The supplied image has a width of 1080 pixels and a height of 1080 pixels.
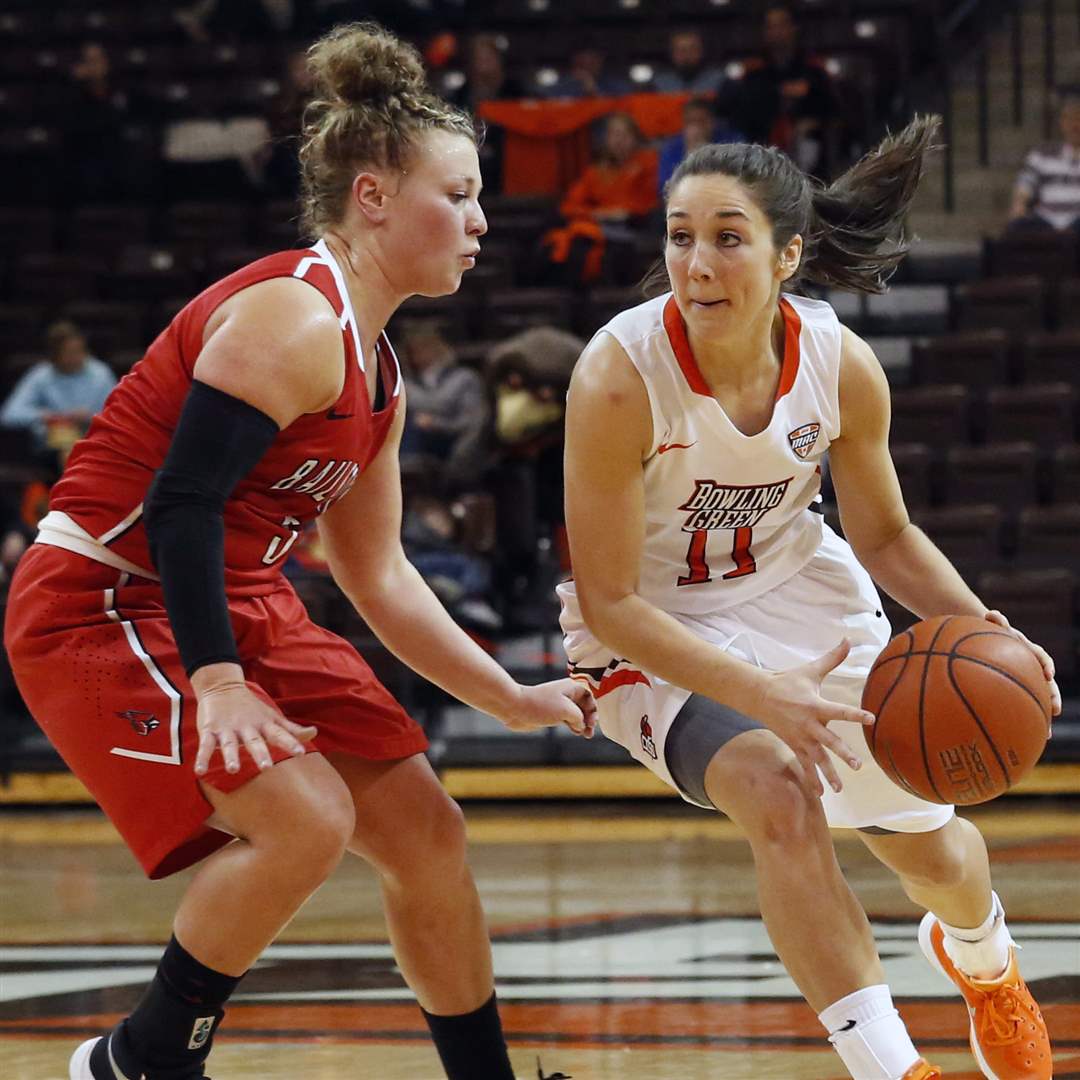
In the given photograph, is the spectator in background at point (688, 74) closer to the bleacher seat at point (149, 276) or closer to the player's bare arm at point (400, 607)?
the bleacher seat at point (149, 276)

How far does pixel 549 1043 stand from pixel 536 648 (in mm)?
4279

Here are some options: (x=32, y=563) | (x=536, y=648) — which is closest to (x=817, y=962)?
(x=32, y=563)

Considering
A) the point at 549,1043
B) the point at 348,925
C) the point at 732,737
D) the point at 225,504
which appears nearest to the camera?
the point at 225,504

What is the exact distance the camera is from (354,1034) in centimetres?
388

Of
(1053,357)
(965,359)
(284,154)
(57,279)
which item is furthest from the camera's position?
(284,154)

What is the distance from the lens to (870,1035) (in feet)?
9.52

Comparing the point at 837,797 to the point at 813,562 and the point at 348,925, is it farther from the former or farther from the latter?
the point at 348,925

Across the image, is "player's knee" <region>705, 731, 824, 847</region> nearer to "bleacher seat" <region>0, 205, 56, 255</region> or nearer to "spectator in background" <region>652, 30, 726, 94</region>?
"spectator in background" <region>652, 30, 726, 94</region>

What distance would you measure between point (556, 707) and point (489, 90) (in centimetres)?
854

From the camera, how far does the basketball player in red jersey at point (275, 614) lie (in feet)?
8.87

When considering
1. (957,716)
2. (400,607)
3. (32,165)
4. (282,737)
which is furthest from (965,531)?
(32,165)

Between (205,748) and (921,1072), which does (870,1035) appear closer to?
(921,1072)

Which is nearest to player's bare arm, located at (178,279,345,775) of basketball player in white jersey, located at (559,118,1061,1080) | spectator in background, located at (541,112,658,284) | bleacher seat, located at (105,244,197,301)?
basketball player in white jersey, located at (559,118,1061,1080)

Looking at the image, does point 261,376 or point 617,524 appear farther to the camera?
point 617,524
